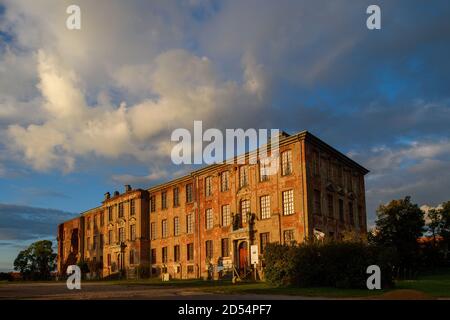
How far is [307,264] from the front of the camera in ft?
84.2

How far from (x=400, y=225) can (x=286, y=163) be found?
729 inches

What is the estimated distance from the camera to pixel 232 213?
39594 mm

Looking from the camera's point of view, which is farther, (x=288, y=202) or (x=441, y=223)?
(x=441, y=223)

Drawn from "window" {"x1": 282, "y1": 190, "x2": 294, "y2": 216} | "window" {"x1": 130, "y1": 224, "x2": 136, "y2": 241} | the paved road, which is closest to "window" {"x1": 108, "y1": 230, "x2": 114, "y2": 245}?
"window" {"x1": 130, "y1": 224, "x2": 136, "y2": 241}

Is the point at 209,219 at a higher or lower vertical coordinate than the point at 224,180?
lower

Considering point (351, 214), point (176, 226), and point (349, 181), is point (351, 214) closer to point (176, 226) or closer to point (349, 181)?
point (349, 181)

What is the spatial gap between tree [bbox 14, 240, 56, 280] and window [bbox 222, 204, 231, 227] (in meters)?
40.2

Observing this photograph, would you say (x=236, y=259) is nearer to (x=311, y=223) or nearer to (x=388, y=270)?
(x=311, y=223)

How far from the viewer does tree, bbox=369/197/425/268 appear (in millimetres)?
47281

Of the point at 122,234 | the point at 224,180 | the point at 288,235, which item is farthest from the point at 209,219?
the point at 122,234

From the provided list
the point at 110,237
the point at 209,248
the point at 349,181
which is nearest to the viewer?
the point at 349,181

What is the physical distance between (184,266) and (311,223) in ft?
54.4

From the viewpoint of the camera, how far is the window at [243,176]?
39.5 metres

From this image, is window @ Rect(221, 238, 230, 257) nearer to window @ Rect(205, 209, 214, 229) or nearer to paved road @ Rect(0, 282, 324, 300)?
window @ Rect(205, 209, 214, 229)
